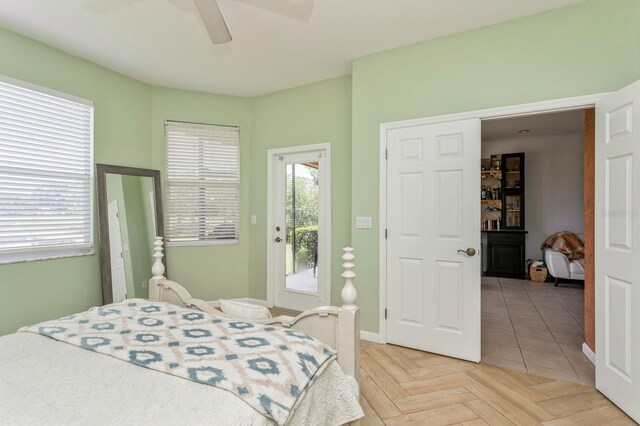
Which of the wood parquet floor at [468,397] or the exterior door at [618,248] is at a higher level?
the exterior door at [618,248]

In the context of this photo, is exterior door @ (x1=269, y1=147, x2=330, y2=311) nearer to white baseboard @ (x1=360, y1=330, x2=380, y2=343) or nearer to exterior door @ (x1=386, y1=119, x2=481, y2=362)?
white baseboard @ (x1=360, y1=330, x2=380, y2=343)

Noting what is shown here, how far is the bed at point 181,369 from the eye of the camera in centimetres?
100

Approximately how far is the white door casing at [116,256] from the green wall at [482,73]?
250cm

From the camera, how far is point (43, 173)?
286cm

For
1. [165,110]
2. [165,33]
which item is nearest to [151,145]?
[165,110]

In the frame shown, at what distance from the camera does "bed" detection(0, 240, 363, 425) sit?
1005mm

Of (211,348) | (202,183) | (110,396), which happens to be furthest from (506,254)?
(110,396)

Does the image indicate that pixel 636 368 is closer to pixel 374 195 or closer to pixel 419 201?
pixel 419 201

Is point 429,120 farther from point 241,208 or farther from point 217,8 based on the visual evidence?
point 241,208

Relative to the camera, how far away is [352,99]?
337cm

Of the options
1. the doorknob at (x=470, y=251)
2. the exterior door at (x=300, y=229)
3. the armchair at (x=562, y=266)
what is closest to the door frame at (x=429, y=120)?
the doorknob at (x=470, y=251)

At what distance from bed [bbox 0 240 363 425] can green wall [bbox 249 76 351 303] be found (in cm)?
193

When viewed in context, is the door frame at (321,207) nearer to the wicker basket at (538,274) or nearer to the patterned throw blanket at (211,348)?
the patterned throw blanket at (211,348)

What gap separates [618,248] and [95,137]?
4548 millimetres
